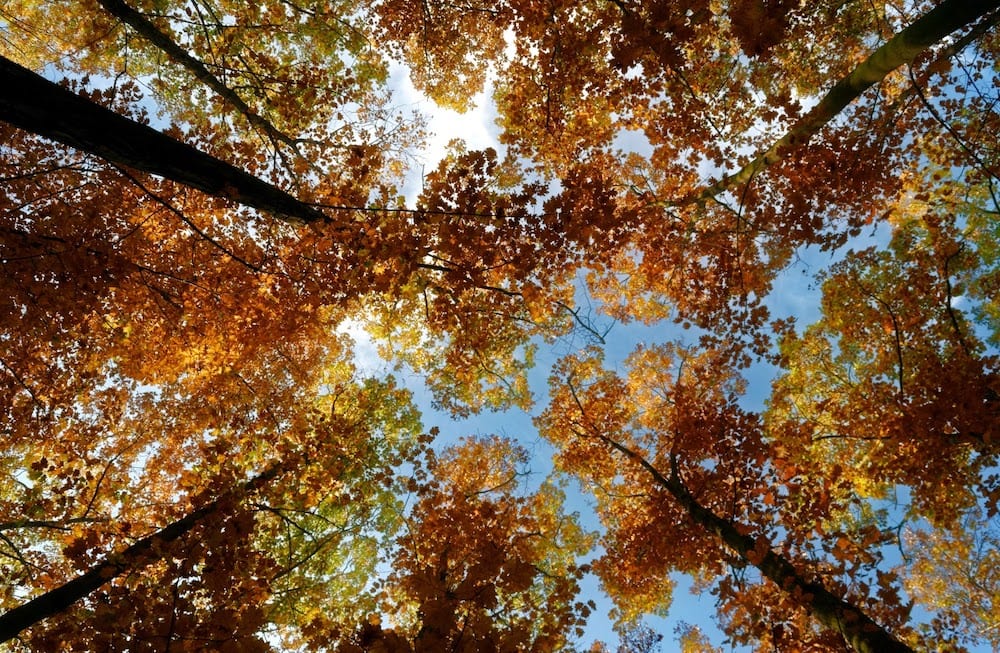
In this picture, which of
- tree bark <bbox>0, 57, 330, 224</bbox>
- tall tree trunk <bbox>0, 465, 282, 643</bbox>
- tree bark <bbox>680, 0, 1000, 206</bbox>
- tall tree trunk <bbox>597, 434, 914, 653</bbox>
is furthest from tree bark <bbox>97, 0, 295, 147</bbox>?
tall tree trunk <bbox>597, 434, 914, 653</bbox>

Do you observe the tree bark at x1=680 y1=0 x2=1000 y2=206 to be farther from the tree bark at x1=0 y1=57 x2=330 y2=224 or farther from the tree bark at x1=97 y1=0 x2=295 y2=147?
the tree bark at x1=97 y1=0 x2=295 y2=147

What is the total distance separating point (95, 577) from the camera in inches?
245

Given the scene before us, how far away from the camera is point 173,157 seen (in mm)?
4211

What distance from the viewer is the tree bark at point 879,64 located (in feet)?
16.9

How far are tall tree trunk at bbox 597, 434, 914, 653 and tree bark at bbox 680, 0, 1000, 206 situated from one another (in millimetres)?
5998

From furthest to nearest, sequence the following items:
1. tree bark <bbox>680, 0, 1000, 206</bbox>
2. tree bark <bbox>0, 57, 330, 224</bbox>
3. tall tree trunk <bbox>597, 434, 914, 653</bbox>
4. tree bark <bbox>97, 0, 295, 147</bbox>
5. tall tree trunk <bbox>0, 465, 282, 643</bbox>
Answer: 1. tree bark <bbox>97, 0, 295, 147</bbox>
2. tall tree trunk <bbox>597, 434, 914, 653</bbox>
3. tall tree trunk <bbox>0, 465, 282, 643</bbox>
4. tree bark <bbox>680, 0, 1000, 206</bbox>
5. tree bark <bbox>0, 57, 330, 224</bbox>

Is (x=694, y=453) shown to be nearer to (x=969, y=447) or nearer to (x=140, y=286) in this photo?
(x=969, y=447)

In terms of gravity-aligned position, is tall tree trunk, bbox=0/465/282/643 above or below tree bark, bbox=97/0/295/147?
below

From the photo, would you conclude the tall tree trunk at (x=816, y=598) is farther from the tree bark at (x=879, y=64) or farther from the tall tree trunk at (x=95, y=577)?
the tall tree trunk at (x=95, y=577)

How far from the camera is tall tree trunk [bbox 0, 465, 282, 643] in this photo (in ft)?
18.2

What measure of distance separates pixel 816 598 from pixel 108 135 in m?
10.0

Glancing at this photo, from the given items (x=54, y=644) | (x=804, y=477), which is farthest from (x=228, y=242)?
(x=804, y=477)

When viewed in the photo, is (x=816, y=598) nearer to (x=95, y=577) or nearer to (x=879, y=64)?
(x=879, y=64)

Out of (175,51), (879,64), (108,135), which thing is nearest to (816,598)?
(879,64)
